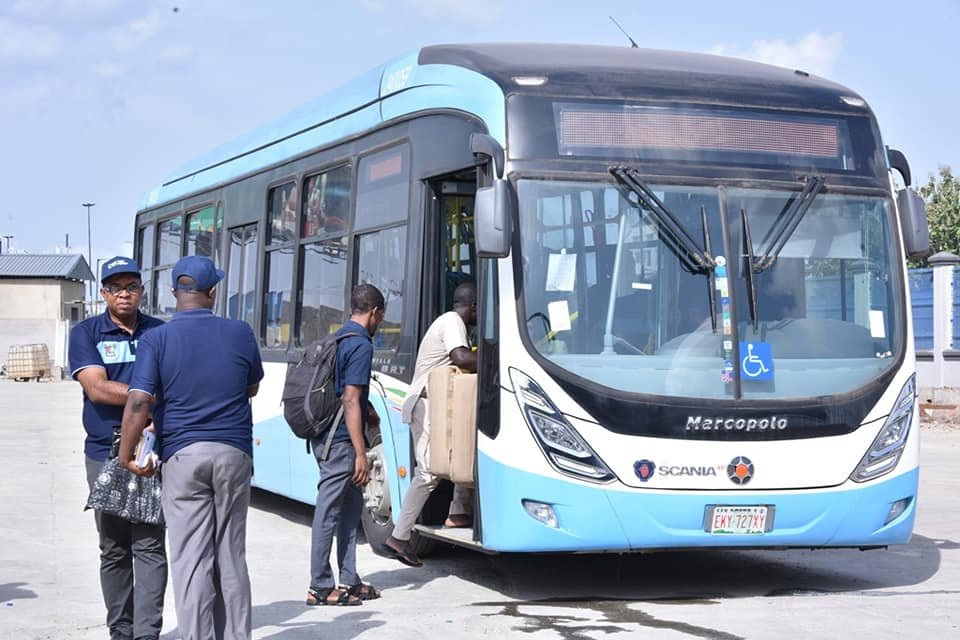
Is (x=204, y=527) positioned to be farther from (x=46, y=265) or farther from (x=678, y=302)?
(x=46, y=265)

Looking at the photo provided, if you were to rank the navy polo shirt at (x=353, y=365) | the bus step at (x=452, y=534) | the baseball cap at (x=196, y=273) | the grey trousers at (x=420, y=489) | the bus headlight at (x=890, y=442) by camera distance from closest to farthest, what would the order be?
the baseball cap at (x=196, y=273), the navy polo shirt at (x=353, y=365), the bus headlight at (x=890, y=442), the bus step at (x=452, y=534), the grey trousers at (x=420, y=489)

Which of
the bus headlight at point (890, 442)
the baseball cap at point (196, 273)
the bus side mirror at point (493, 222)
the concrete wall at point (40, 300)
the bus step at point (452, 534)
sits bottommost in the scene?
the bus step at point (452, 534)

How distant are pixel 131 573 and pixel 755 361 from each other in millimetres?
3591

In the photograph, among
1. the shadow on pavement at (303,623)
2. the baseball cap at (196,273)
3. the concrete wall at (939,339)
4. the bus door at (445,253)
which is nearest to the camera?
the baseball cap at (196,273)

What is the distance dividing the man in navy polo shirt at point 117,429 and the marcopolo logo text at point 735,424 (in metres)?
3.00

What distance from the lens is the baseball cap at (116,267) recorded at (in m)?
6.74

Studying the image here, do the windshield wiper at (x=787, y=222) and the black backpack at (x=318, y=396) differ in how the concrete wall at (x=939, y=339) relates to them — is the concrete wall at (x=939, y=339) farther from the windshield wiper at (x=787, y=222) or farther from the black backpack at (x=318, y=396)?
the black backpack at (x=318, y=396)

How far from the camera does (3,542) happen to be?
1131cm

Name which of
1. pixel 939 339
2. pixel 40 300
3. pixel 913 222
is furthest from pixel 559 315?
pixel 40 300

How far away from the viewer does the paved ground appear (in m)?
7.64

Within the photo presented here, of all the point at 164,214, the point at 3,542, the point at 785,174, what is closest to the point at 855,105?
the point at 785,174

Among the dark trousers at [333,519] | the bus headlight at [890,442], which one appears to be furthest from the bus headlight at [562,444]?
the bus headlight at [890,442]

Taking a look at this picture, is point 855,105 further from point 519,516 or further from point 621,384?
point 519,516

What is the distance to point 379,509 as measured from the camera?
10156mm
